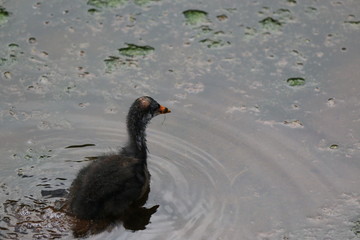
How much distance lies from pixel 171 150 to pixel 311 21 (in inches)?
126

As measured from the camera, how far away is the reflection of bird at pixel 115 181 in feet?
25.5

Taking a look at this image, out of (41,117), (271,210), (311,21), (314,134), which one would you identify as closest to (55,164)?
→ (41,117)

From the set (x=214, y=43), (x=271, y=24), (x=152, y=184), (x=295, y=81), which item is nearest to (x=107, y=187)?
(x=152, y=184)

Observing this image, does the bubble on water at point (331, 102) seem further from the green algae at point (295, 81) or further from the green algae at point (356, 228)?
the green algae at point (356, 228)

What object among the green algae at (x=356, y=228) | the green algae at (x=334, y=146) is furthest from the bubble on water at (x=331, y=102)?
the green algae at (x=356, y=228)

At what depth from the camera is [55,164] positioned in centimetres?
849

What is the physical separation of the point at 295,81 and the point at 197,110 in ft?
4.40

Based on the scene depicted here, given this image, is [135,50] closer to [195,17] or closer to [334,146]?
[195,17]

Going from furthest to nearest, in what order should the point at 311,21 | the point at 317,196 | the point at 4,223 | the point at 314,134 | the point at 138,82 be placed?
the point at 311,21, the point at 138,82, the point at 314,134, the point at 317,196, the point at 4,223

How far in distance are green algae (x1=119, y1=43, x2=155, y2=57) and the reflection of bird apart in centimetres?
160

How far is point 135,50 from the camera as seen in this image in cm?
1006

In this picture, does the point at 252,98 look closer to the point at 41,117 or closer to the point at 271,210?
the point at 271,210

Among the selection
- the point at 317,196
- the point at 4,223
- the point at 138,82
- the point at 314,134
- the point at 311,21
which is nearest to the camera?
the point at 4,223

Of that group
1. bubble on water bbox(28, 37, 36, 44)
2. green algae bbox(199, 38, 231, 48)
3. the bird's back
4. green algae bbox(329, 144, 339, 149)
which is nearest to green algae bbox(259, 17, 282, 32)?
green algae bbox(199, 38, 231, 48)
